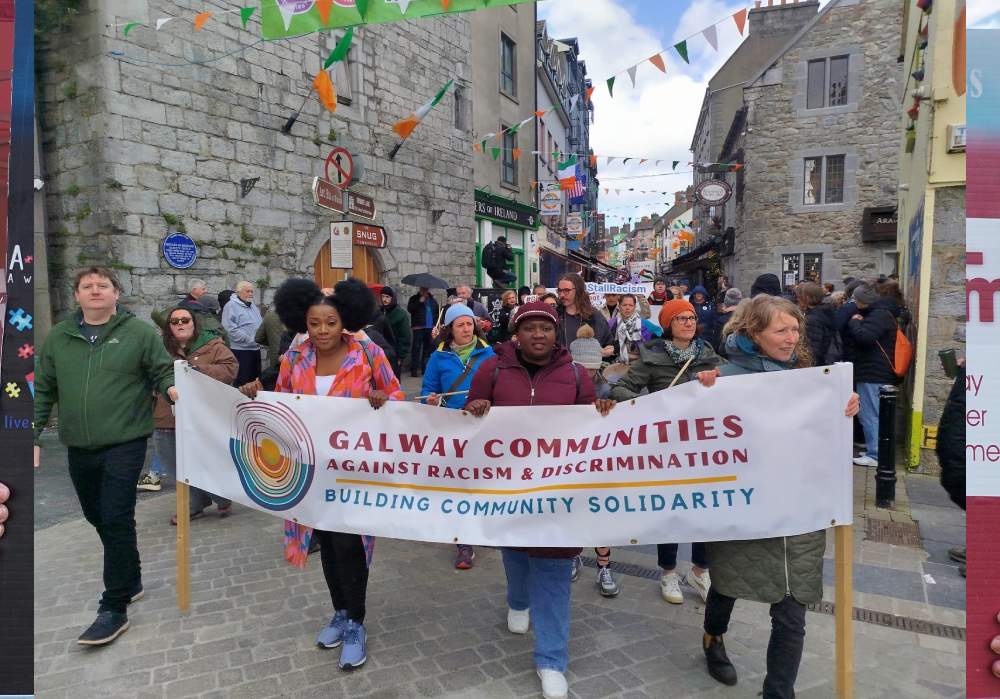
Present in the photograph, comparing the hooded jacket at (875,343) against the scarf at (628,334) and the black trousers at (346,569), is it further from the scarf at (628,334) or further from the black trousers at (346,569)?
the black trousers at (346,569)

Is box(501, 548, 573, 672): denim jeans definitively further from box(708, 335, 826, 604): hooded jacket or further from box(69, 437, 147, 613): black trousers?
box(69, 437, 147, 613): black trousers

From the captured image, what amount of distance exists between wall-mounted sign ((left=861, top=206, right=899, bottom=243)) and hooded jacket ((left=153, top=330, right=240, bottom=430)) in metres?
20.9

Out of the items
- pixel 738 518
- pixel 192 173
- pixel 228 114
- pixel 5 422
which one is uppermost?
pixel 228 114

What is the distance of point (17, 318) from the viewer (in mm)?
1658

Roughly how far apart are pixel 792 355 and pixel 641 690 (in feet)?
5.64

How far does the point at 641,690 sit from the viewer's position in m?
3.01

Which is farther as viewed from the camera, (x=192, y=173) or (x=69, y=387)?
(x=192, y=173)

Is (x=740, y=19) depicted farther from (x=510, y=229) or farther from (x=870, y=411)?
(x=510, y=229)

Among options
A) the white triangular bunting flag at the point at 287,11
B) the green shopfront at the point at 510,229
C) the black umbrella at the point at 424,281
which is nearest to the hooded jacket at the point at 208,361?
the white triangular bunting flag at the point at 287,11

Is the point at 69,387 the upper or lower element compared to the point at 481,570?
upper

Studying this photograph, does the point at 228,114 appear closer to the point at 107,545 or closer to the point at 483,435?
the point at 107,545

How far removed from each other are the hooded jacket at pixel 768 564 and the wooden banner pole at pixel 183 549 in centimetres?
283

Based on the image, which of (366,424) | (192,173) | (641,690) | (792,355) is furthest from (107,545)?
(192,173)

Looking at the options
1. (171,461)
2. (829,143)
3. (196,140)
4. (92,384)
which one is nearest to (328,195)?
(171,461)
